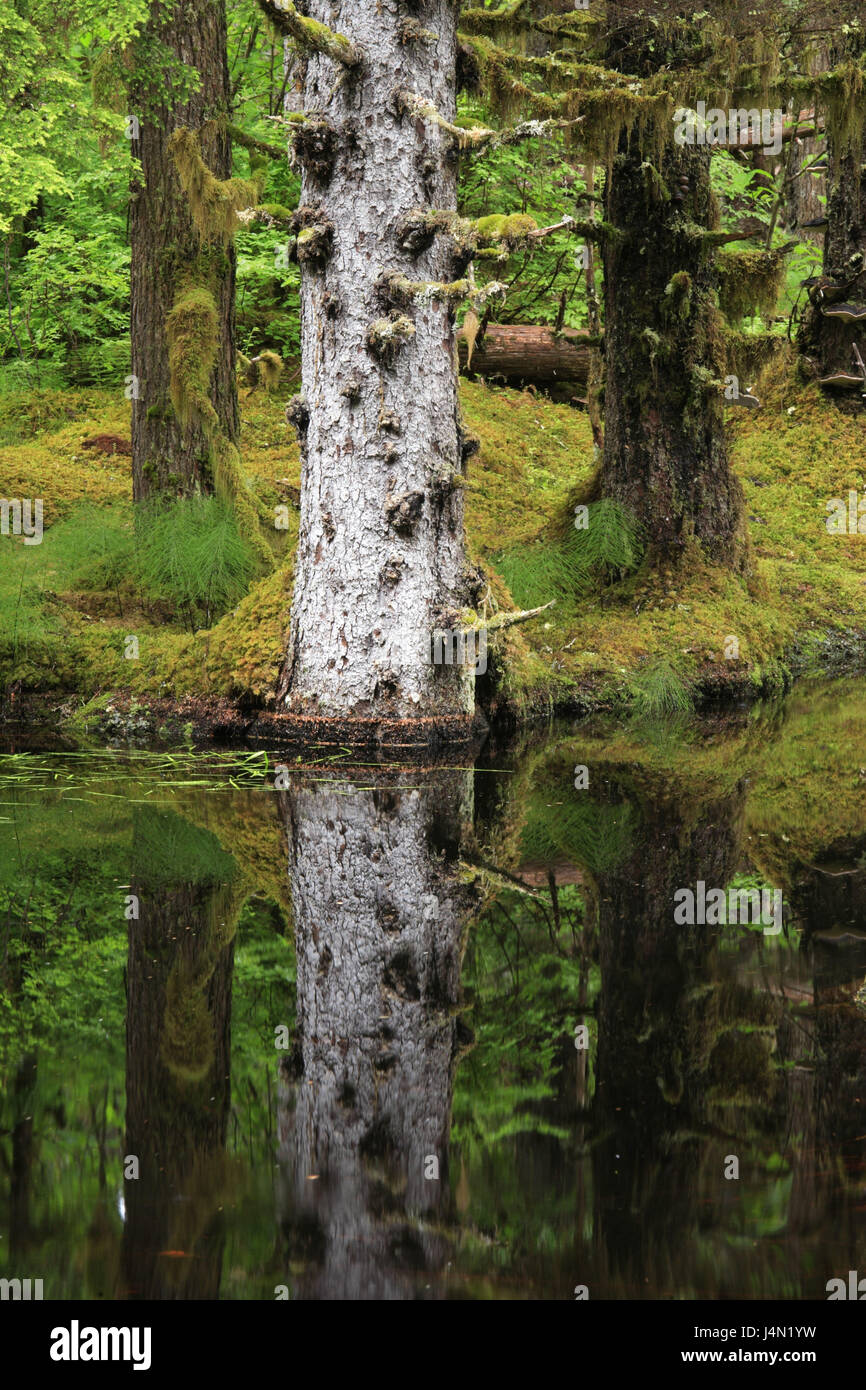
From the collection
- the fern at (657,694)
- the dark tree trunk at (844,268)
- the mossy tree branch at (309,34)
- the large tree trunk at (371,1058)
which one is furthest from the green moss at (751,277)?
the large tree trunk at (371,1058)

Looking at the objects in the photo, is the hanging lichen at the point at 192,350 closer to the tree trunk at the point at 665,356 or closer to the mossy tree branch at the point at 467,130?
the mossy tree branch at the point at 467,130

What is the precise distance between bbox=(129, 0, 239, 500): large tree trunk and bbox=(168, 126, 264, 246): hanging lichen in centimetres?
29

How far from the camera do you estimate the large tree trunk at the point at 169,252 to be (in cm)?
888

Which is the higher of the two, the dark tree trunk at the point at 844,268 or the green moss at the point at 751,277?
the dark tree trunk at the point at 844,268

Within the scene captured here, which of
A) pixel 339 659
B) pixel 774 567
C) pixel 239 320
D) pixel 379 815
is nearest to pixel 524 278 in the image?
pixel 239 320

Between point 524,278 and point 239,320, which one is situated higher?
point 524,278

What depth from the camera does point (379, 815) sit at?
5301 mm

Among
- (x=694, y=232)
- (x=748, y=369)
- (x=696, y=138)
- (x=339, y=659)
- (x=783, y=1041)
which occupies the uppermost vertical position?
(x=696, y=138)

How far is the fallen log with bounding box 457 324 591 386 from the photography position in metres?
15.2

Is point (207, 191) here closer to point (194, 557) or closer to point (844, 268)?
point (194, 557)

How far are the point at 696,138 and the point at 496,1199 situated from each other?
8.14 metres

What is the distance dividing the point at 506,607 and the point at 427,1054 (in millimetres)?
Answer: 5214

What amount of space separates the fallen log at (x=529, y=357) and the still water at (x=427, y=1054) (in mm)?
10901

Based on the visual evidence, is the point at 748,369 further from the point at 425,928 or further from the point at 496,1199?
the point at 496,1199
